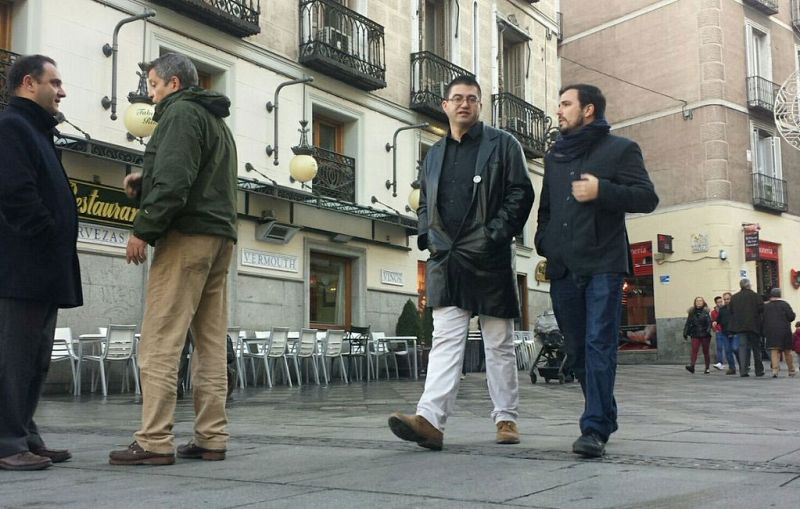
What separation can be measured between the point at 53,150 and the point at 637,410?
5.28 meters

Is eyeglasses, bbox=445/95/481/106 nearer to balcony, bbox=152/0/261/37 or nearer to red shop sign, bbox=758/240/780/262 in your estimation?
balcony, bbox=152/0/261/37

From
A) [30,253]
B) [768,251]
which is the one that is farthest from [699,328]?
[30,253]

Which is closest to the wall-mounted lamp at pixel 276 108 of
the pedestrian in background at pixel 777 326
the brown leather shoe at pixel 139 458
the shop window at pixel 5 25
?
the shop window at pixel 5 25

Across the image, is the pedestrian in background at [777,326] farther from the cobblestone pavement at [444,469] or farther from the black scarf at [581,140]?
the black scarf at [581,140]

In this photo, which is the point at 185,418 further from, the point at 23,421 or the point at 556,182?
the point at 556,182

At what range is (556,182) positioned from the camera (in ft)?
A: 15.3

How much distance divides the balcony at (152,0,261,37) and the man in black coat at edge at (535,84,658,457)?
416 inches

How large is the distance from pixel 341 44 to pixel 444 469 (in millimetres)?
14420

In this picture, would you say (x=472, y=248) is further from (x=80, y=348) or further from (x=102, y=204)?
(x=102, y=204)

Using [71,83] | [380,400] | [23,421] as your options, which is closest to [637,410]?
[380,400]

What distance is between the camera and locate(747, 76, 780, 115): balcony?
2747cm

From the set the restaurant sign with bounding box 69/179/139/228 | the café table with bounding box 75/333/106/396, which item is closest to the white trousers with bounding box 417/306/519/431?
the café table with bounding box 75/333/106/396

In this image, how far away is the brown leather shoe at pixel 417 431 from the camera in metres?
4.45

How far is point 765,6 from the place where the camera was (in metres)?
28.4
